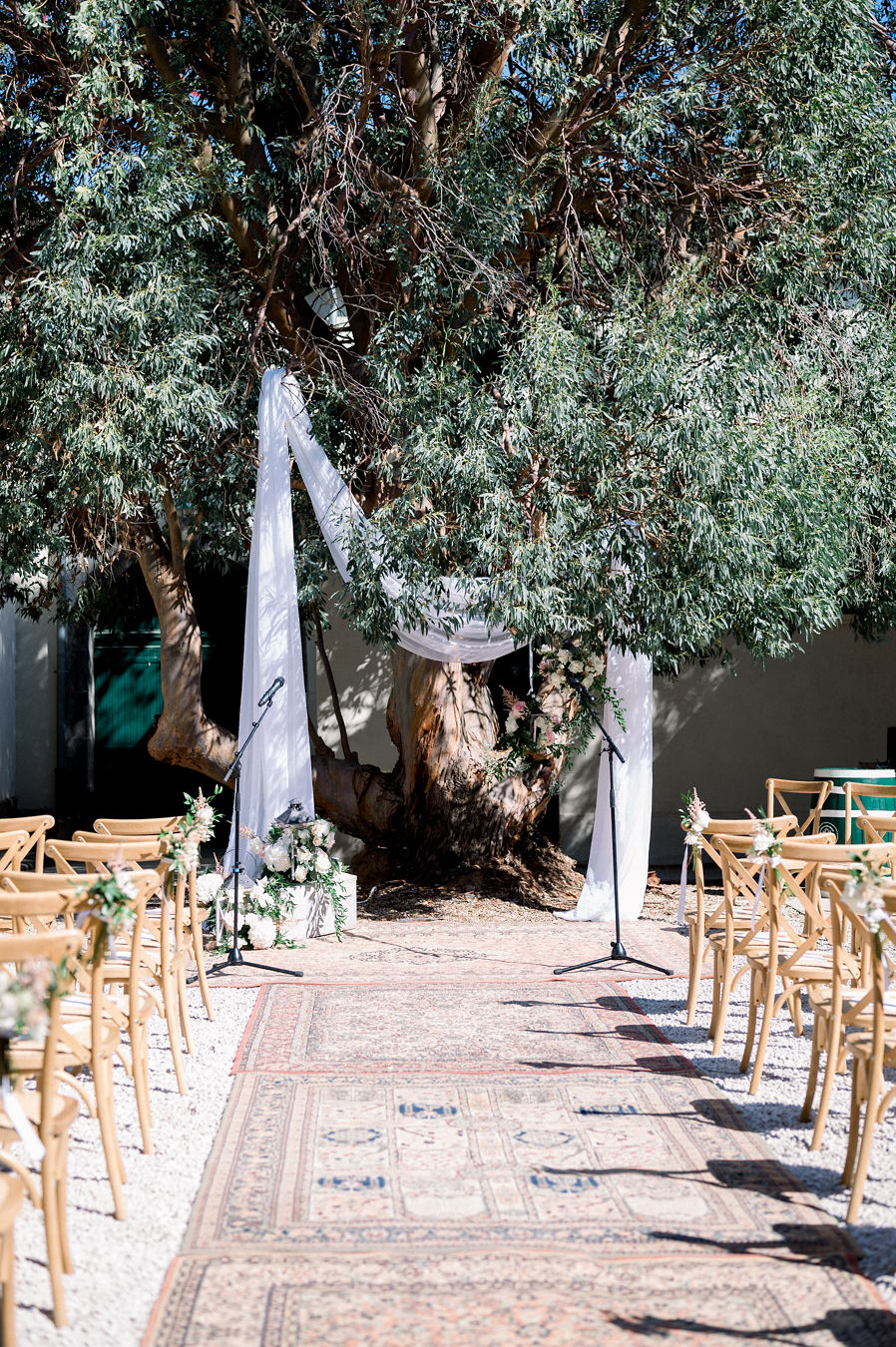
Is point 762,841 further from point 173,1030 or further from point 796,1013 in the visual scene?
point 173,1030

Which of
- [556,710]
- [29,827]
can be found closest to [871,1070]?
[29,827]

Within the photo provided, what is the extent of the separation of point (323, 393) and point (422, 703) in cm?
243

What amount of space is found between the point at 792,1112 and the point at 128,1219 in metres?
2.16

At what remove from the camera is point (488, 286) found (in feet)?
23.3

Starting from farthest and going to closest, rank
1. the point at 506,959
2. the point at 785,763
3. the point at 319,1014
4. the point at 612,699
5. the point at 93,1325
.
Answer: the point at 785,763 < the point at 612,699 < the point at 506,959 < the point at 319,1014 < the point at 93,1325

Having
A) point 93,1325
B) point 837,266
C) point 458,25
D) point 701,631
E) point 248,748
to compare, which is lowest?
point 93,1325

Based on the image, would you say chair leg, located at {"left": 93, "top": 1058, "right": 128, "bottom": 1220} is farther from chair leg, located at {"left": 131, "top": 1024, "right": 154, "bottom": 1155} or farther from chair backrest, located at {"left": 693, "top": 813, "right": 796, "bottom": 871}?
chair backrest, located at {"left": 693, "top": 813, "right": 796, "bottom": 871}

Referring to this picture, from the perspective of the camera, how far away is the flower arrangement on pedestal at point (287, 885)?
7059mm

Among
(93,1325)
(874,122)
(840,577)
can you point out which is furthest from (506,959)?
(874,122)

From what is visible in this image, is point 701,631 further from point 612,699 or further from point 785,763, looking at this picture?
point 785,763

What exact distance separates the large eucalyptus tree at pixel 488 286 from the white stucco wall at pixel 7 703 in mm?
4133

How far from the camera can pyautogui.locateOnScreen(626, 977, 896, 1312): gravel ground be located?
10.1 feet

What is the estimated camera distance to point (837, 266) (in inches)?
296

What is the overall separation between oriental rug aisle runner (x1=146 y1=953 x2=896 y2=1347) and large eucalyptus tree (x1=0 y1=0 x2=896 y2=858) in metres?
2.80
